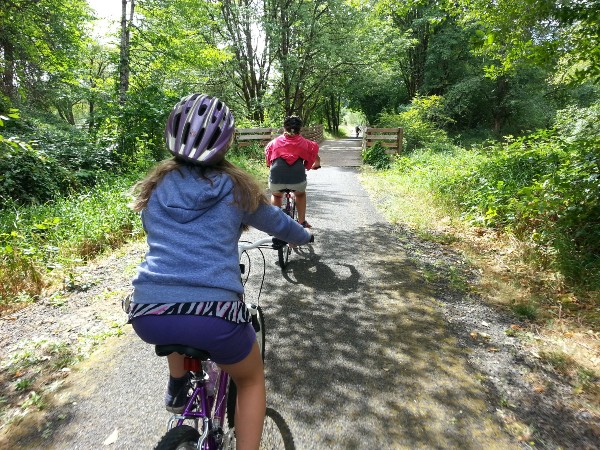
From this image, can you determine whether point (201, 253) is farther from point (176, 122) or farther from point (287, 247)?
point (287, 247)

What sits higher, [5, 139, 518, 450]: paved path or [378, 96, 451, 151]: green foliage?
[378, 96, 451, 151]: green foliage

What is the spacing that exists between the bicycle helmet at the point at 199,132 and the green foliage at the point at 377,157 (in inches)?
564

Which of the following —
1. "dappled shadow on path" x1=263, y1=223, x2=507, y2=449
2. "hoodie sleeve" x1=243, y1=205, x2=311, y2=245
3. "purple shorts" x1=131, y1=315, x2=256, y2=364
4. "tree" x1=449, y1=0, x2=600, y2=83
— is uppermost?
"tree" x1=449, y1=0, x2=600, y2=83

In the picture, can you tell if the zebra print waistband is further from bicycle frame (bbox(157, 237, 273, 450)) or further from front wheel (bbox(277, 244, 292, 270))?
front wheel (bbox(277, 244, 292, 270))

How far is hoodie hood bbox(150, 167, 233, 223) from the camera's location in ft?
5.06

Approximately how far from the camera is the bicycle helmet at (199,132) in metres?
1.62

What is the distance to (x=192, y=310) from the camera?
4.77 feet

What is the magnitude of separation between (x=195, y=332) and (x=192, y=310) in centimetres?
8

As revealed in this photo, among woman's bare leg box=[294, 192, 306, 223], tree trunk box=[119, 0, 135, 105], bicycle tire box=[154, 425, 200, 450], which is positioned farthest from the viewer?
tree trunk box=[119, 0, 135, 105]

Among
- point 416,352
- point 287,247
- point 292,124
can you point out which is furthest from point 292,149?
point 416,352

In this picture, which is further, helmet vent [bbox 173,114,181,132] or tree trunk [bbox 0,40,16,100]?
tree trunk [bbox 0,40,16,100]

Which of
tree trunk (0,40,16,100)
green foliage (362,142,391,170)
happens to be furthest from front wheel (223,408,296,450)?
green foliage (362,142,391,170)

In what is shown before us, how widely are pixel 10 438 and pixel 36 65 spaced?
12.1 meters

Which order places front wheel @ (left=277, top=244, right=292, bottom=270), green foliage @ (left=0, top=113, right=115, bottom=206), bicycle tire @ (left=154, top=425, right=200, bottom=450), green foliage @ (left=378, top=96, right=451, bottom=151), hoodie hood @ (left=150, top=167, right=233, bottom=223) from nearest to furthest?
bicycle tire @ (left=154, top=425, right=200, bottom=450), hoodie hood @ (left=150, top=167, right=233, bottom=223), front wheel @ (left=277, top=244, right=292, bottom=270), green foliage @ (left=0, top=113, right=115, bottom=206), green foliage @ (left=378, top=96, right=451, bottom=151)
